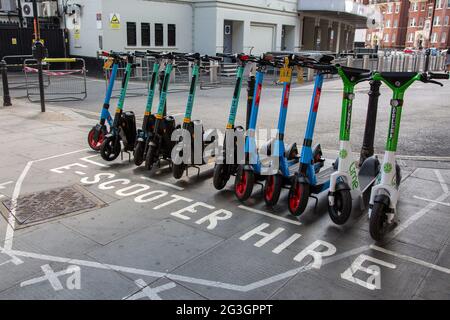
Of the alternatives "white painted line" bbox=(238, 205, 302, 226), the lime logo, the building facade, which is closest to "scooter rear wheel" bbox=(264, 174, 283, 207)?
"white painted line" bbox=(238, 205, 302, 226)

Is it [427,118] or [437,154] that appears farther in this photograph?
[427,118]

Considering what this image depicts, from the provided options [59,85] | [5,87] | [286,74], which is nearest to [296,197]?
[286,74]

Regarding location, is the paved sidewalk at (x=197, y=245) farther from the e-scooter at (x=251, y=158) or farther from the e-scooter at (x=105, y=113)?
the e-scooter at (x=105, y=113)

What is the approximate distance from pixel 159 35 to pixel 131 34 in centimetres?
189

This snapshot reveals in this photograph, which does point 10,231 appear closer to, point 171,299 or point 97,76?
point 171,299

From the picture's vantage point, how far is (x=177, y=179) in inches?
242

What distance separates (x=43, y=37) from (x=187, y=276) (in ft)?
73.9

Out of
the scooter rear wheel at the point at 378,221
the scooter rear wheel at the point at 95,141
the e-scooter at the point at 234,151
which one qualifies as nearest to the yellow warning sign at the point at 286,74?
the e-scooter at the point at 234,151

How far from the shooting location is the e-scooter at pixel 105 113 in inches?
280

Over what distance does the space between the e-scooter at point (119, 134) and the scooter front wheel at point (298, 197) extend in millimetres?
3236

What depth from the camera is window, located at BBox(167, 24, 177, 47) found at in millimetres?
23591

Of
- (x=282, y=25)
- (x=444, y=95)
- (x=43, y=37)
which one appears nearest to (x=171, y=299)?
(x=444, y=95)

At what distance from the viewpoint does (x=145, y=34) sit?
2244cm

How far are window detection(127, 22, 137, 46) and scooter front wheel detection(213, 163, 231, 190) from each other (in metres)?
17.9
